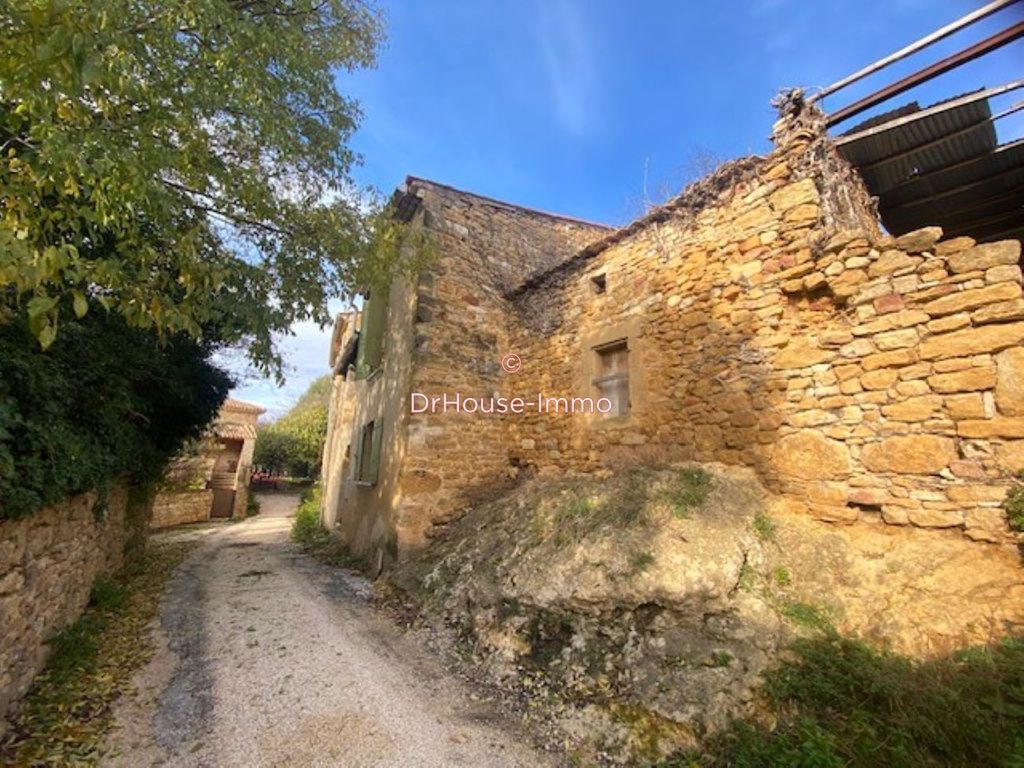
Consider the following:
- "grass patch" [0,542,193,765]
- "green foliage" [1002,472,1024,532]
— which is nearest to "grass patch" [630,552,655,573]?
"green foliage" [1002,472,1024,532]

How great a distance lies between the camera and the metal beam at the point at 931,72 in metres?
3.57

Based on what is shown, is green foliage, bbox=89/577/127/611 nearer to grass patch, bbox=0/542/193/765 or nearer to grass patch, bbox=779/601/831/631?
grass patch, bbox=0/542/193/765

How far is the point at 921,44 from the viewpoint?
3887 millimetres

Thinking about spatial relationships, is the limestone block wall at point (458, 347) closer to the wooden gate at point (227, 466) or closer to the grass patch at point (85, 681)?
A: the grass patch at point (85, 681)

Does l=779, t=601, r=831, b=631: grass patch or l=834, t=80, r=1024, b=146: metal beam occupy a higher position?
l=834, t=80, r=1024, b=146: metal beam

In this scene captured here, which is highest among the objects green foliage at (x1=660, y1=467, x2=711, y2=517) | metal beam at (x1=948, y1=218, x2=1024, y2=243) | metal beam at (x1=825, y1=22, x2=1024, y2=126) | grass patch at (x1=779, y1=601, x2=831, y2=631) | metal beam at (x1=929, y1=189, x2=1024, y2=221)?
metal beam at (x1=825, y1=22, x2=1024, y2=126)

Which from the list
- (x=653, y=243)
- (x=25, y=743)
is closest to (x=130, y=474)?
(x=25, y=743)

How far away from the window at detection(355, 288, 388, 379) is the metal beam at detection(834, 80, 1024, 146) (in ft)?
22.9

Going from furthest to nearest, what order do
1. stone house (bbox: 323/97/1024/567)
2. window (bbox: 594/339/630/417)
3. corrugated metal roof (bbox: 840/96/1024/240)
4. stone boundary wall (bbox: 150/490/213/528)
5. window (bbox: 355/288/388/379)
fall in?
stone boundary wall (bbox: 150/490/213/528) → window (bbox: 355/288/388/379) → window (bbox: 594/339/630/417) → corrugated metal roof (bbox: 840/96/1024/240) → stone house (bbox: 323/97/1024/567)

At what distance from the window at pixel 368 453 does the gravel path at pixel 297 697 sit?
7.85 feet

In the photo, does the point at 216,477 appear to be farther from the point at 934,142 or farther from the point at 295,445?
the point at 934,142

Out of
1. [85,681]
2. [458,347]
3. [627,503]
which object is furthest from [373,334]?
[85,681]

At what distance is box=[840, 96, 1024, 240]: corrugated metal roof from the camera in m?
4.23

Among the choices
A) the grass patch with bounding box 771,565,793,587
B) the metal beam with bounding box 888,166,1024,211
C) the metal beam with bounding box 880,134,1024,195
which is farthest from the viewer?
the metal beam with bounding box 888,166,1024,211
